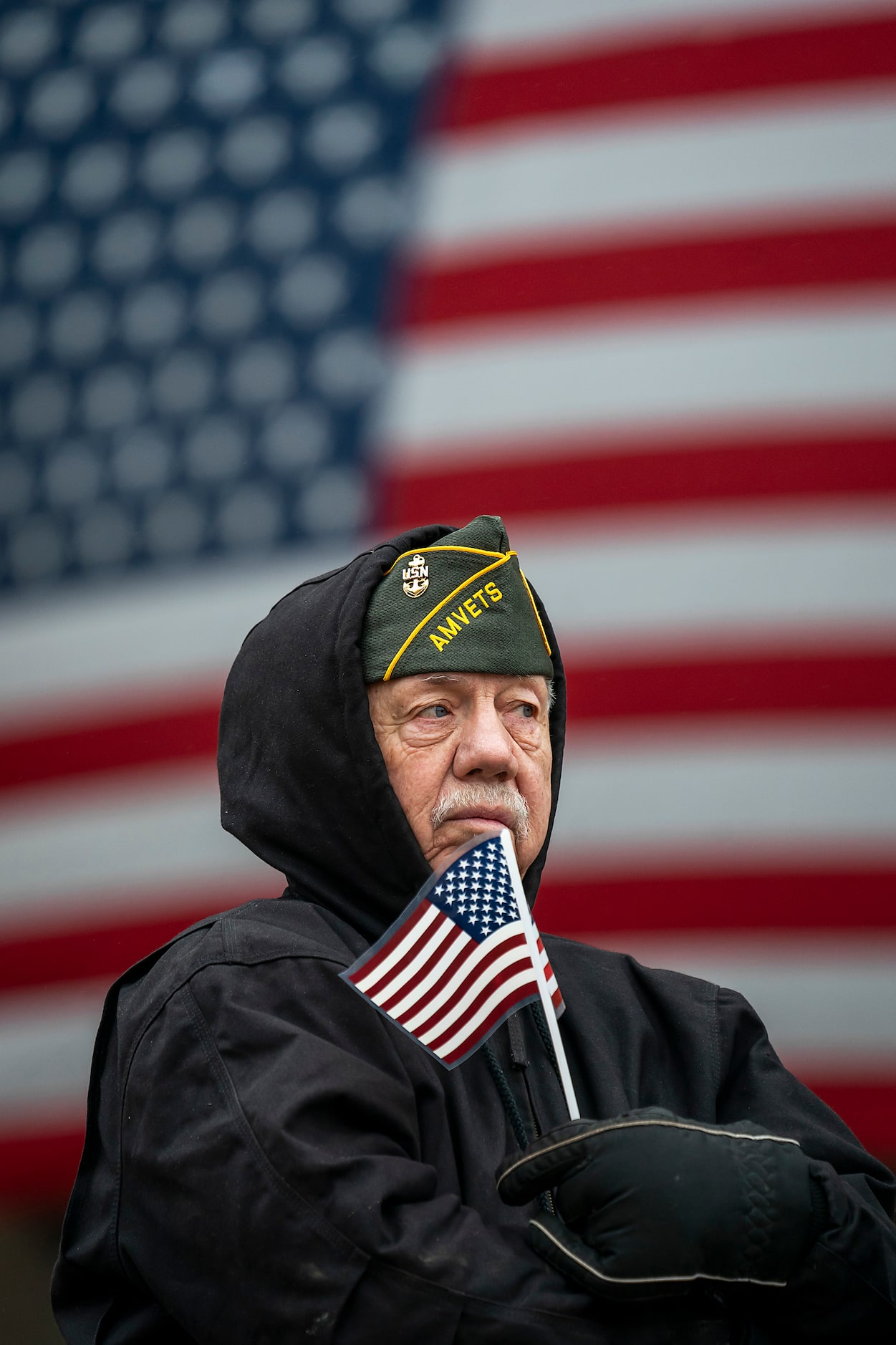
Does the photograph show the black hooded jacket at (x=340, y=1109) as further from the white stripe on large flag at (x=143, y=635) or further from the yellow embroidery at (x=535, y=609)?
the white stripe on large flag at (x=143, y=635)

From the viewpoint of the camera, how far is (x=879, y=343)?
274cm

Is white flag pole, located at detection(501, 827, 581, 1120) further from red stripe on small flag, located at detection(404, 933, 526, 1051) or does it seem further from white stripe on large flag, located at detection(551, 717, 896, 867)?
Answer: white stripe on large flag, located at detection(551, 717, 896, 867)

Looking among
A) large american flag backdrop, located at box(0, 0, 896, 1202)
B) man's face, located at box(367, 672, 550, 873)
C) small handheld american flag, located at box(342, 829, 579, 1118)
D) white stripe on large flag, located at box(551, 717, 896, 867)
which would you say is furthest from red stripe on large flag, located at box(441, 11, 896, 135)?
small handheld american flag, located at box(342, 829, 579, 1118)

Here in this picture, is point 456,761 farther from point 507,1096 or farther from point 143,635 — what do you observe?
point 143,635

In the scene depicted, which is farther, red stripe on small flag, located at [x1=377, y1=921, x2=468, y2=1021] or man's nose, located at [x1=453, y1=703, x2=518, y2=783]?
man's nose, located at [x1=453, y1=703, x2=518, y2=783]

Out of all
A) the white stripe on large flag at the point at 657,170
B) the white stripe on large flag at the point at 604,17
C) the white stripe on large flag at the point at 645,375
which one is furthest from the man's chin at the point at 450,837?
the white stripe on large flag at the point at 604,17

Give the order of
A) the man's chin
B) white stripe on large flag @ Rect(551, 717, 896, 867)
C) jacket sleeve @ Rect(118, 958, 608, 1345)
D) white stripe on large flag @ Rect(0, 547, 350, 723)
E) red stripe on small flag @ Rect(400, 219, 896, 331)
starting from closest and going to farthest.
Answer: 1. jacket sleeve @ Rect(118, 958, 608, 1345)
2. the man's chin
3. white stripe on large flag @ Rect(551, 717, 896, 867)
4. red stripe on small flag @ Rect(400, 219, 896, 331)
5. white stripe on large flag @ Rect(0, 547, 350, 723)

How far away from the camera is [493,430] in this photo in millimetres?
2844

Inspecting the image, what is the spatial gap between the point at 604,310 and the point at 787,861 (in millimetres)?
1245

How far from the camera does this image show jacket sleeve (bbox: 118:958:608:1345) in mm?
1321

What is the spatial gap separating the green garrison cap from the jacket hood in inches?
1.4

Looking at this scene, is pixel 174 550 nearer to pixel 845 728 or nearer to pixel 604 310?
pixel 604 310

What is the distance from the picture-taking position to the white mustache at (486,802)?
177 cm

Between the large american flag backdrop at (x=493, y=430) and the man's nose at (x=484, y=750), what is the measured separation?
971 mm
